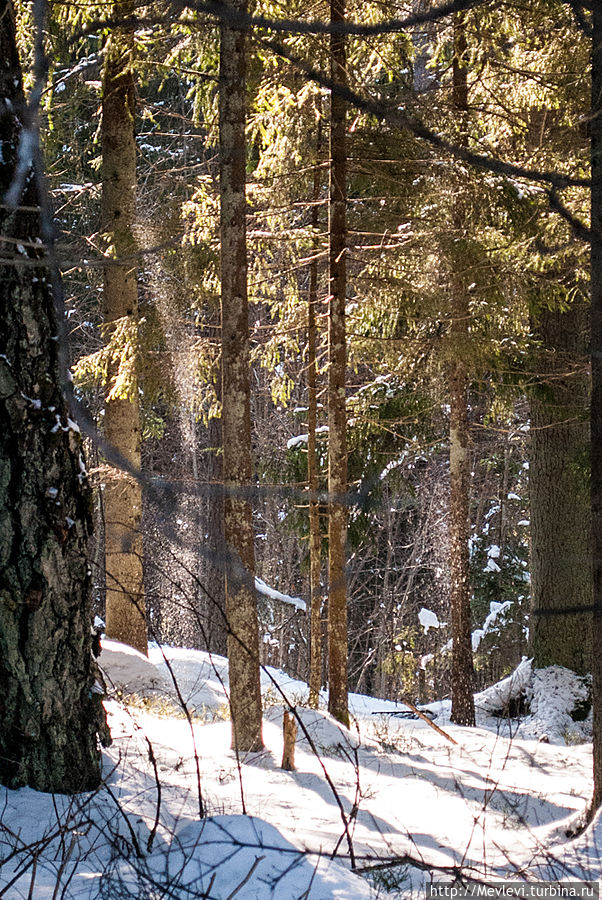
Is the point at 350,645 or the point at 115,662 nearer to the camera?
the point at 115,662

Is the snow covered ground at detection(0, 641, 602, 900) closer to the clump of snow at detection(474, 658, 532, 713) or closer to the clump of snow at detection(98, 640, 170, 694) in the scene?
the clump of snow at detection(98, 640, 170, 694)

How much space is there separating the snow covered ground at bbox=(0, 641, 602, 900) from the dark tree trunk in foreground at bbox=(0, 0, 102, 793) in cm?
23

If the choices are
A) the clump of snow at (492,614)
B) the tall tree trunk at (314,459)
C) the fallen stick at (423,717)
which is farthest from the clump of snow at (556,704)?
the clump of snow at (492,614)

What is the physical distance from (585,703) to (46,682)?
7.85m

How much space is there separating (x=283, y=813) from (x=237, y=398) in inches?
113

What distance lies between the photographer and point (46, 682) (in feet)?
12.3

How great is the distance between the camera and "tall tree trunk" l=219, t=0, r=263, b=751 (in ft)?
18.4

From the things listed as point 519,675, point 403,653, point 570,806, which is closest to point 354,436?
point 519,675

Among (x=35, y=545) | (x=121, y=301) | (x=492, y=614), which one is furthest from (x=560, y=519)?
(x=35, y=545)

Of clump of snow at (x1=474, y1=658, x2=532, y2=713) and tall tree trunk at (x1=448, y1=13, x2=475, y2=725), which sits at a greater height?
tall tree trunk at (x1=448, y1=13, x2=475, y2=725)

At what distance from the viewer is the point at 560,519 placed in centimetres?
1006

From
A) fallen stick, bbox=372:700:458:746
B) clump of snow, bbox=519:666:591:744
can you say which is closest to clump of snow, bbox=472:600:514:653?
fallen stick, bbox=372:700:458:746

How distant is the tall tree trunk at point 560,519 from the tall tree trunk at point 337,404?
342 centimetres

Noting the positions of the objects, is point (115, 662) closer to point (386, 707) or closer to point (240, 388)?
point (240, 388)
